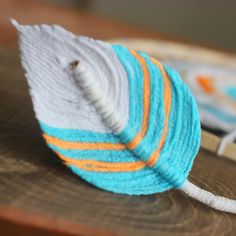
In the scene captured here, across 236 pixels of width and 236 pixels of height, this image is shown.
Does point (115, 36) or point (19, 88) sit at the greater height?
point (19, 88)

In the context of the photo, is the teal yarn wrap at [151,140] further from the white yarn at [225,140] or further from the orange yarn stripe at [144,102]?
the white yarn at [225,140]

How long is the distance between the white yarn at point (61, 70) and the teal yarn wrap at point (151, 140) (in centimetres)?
1

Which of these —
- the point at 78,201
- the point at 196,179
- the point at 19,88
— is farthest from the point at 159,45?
the point at 78,201

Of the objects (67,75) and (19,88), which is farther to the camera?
(19,88)

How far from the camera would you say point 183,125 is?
497 millimetres

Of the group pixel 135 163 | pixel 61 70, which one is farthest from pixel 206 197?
pixel 61 70

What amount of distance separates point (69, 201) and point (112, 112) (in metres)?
0.09

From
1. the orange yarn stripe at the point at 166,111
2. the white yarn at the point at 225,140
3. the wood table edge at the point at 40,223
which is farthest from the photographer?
the white yarn at the point at 225,140

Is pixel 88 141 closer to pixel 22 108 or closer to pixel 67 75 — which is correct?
pixel 67 75

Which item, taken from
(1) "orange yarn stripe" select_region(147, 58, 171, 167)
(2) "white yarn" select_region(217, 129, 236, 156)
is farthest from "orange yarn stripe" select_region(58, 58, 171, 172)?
(2) "white yarn" select_region(217, 129, 236, 156)

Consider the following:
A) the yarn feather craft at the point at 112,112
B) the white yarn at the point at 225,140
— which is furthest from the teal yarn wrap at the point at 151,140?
the white yarn at the point at 225,140

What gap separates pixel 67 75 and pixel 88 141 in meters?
0.06

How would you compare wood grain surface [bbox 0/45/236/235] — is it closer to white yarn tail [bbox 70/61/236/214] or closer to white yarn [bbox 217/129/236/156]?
white yarn tail [bbox 70/61/236/214]

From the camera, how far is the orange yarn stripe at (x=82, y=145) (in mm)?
470
